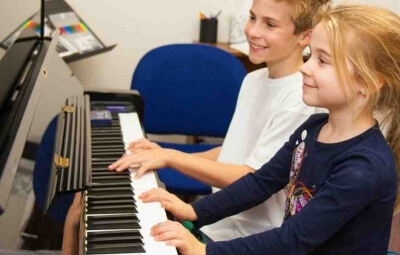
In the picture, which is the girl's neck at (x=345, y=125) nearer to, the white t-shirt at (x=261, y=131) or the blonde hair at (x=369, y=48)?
the blonde hair at (x=369, y=48)

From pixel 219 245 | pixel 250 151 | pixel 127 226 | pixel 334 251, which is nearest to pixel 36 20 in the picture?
pixel 250 151

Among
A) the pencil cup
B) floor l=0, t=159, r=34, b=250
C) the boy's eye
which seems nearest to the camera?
the boy's eye

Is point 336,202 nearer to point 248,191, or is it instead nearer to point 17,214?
point 248,191

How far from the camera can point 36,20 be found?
69.7 inches

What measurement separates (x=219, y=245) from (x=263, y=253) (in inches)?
3.5

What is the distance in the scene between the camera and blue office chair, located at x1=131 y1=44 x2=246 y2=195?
228 cm

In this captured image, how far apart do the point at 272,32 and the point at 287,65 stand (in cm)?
10

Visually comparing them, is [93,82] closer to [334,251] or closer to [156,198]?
[156,198]

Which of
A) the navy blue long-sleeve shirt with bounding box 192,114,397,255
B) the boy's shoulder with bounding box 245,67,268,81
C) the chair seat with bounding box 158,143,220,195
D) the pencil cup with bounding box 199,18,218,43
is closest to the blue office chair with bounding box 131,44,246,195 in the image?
the chair seat with bounding box 158,143,220,195

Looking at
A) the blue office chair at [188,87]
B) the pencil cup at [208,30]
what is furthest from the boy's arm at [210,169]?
the pencil cup at [208,30]

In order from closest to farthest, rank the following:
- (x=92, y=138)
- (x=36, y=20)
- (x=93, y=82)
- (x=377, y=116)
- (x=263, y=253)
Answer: (x=263, y=253) → (x=377, y=116) → (x=92, y=138) → (x=36, y=20) → (x=93, y=82)

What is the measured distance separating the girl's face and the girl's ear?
0.32 m

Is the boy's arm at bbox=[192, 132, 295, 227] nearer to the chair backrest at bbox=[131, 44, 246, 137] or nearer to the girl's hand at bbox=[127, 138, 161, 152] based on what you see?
the girl's hand at bbox=[127, 138, 161, 152]

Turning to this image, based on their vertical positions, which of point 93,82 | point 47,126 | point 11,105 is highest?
point 11,105
